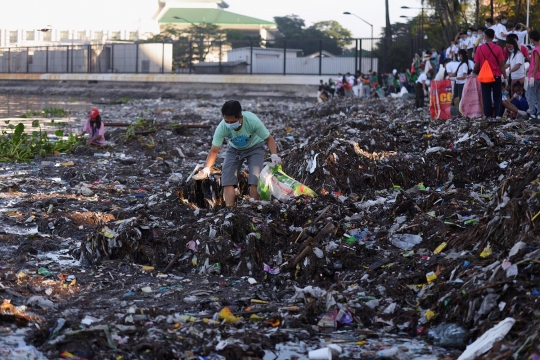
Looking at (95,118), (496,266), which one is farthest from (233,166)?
(95,118)

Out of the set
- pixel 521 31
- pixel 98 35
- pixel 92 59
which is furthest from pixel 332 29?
pixel 521 31

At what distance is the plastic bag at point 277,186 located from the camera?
7.34 meters

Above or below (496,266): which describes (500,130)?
above

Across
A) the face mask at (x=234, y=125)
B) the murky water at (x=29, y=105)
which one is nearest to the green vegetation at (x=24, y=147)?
the face mask at (x=234, y=125)

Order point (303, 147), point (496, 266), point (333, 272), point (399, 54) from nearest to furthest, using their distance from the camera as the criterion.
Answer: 1. point (496, 266)
2. point (333, 272)
3. point (303, 147)
4. point (399, 54)

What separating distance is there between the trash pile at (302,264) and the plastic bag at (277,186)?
0.68 ft

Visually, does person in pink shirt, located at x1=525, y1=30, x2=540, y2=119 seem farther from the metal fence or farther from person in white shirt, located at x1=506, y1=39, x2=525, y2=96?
the metal fence

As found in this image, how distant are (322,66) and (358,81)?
6.07m

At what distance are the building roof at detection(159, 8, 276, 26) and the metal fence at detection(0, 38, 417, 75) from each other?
50527mm

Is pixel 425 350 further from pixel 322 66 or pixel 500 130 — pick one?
pixel 322 66

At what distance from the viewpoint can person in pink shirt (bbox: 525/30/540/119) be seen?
456 inches

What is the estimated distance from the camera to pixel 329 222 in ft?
20.6

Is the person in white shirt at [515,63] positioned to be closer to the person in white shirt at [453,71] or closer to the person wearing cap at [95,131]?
the person in white shirt at [453,71]

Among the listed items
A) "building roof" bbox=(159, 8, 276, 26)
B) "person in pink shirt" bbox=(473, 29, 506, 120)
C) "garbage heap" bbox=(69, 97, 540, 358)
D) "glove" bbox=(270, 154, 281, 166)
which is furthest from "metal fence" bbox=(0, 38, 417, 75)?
"building roof" bbox=(159, 8, 276, 26)
